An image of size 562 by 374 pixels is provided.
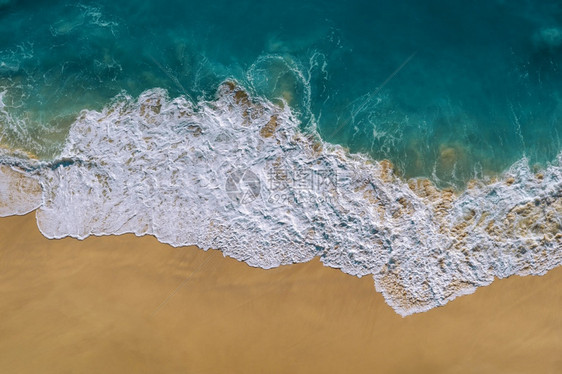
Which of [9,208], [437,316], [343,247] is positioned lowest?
[9,208]

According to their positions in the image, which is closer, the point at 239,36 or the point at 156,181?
the point at 156,181

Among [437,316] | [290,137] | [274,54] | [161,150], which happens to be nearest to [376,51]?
Answer: [274,54]

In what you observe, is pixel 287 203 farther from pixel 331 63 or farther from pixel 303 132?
pixel 331 63

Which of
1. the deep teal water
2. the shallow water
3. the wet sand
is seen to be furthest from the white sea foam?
the deep teal water

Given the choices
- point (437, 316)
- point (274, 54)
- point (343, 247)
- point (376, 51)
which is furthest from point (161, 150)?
point (437, 316)

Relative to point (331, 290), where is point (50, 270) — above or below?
below

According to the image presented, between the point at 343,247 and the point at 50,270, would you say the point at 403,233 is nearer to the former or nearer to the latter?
the point at 343,247

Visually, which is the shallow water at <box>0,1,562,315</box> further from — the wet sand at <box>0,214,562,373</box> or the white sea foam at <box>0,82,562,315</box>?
the wet sand at <box>0,214,562,373</box>
